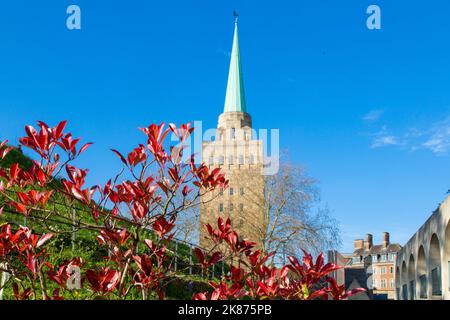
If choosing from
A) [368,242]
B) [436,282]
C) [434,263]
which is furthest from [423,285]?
[368,242]

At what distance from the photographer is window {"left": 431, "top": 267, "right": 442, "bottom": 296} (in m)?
20.0

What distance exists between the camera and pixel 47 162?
13.3 feet

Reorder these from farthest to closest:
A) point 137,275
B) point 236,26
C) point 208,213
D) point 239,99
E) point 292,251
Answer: point 239,99
point 236,26
point 208,213
point 292,251
point 137,275

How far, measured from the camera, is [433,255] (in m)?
21.7

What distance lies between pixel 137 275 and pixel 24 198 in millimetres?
1090

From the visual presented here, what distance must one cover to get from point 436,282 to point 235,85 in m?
46.4

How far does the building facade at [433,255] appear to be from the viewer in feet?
60.5

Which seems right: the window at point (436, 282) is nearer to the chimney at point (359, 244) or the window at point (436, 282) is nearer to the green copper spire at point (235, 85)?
the green copper spire at point (235, 85)

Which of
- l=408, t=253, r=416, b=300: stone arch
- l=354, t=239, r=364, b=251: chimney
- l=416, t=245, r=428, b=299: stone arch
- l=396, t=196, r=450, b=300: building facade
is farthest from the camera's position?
l=354, t=239, r=364, b=251: chimney

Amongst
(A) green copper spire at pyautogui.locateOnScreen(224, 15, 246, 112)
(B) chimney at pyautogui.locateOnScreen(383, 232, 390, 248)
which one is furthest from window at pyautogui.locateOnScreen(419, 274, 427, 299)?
(B) chimney at pyautogui.locateOnScreen(383, 232, 390, 248)

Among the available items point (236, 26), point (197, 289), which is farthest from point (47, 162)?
point (236, 26)

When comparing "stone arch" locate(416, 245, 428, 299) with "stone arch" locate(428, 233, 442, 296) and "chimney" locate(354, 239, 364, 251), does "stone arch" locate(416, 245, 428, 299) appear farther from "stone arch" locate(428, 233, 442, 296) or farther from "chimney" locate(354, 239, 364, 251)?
"chimney" locate(354, 239, 364, 251)

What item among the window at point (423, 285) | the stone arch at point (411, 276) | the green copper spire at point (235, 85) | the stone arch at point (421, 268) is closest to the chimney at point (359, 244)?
the green copper spire at point (235, 85)
